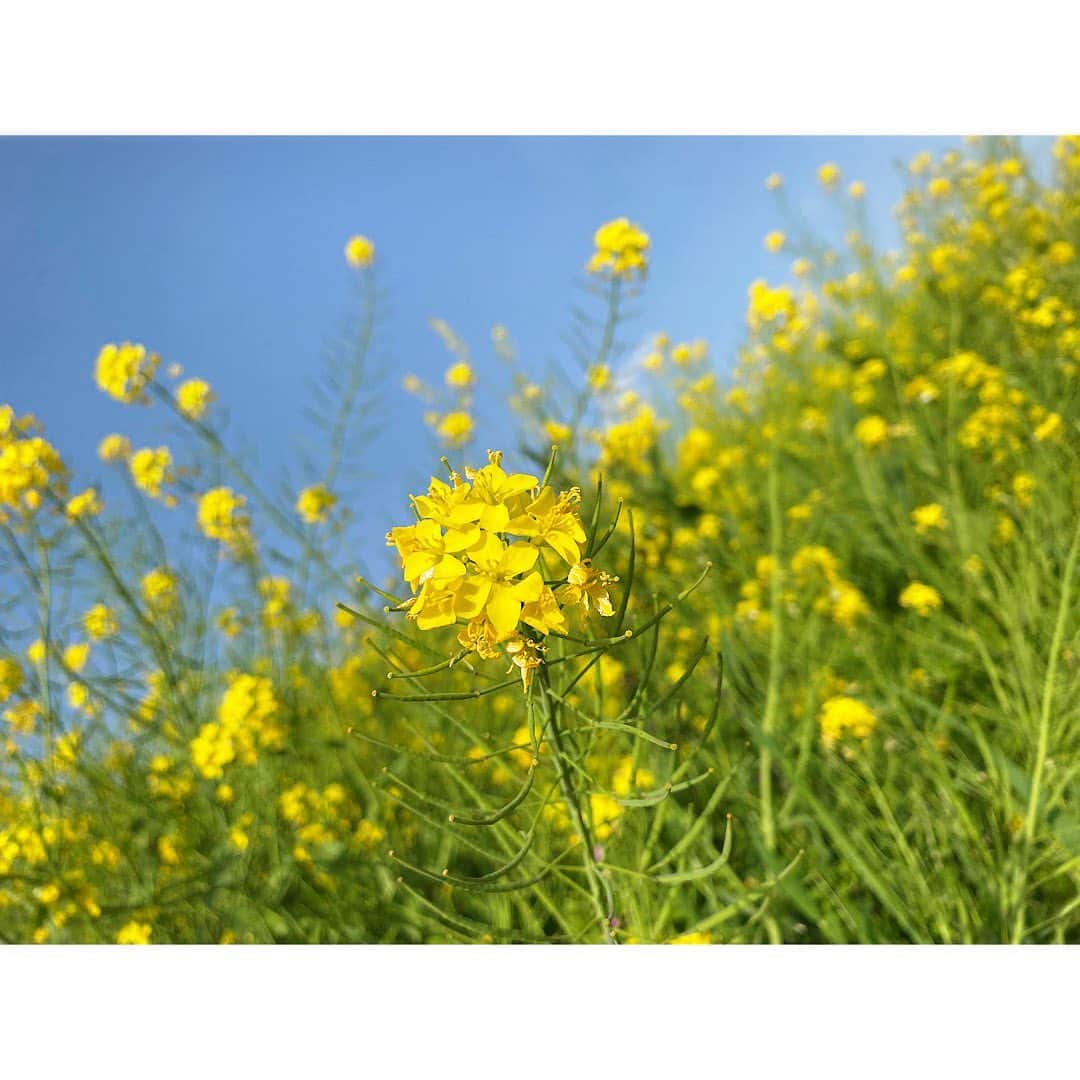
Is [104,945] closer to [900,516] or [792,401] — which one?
[900,516]

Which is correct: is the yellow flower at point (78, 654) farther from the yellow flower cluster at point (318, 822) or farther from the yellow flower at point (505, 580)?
the yellow flower at point (505, 580)

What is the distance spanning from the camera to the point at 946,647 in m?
1.43

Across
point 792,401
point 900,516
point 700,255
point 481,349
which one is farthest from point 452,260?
point 792,401

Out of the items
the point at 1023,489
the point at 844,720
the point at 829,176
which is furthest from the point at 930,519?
the point at 829,176

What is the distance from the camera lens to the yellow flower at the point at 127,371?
131 centimetres

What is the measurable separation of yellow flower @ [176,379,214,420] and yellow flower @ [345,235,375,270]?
1.62ft

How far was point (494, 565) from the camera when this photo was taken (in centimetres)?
52

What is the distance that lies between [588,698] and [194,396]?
82 cm

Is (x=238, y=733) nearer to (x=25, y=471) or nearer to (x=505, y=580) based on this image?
(x=25, y=471)

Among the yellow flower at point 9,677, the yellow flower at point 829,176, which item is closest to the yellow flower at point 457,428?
the yellow flower at point 9,677


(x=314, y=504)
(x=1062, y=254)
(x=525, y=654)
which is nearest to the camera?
(x=525, y=654)

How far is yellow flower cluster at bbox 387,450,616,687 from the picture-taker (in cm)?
50

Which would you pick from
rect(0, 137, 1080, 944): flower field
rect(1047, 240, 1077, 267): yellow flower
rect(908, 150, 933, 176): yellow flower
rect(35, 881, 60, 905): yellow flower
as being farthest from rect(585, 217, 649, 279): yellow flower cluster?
rect(908, 150, 933, 176): yellow flower
